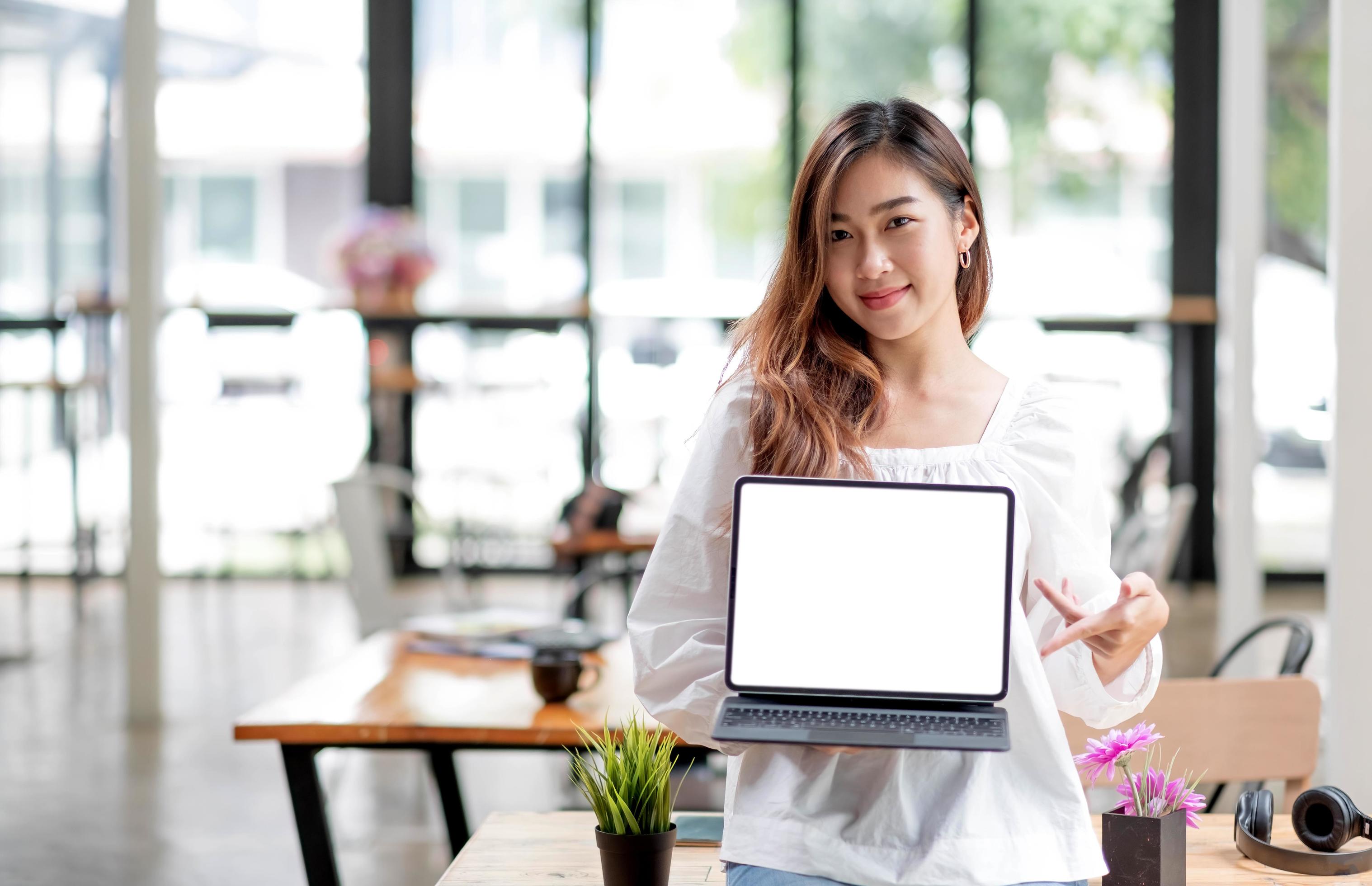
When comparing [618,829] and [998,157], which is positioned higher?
[998,157]

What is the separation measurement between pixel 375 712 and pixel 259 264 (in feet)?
19.7

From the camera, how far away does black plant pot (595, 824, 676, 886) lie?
1480 mm

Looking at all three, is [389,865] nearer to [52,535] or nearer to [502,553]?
[502,553]

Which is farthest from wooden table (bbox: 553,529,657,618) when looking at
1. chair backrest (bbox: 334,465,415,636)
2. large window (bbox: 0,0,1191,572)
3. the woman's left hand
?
large window (bbox: 0,0,1191,572)

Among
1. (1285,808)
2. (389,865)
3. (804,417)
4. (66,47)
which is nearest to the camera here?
(804,417)

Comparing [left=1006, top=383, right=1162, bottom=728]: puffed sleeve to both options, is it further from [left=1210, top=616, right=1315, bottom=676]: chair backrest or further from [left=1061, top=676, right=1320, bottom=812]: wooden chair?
[left=1210, top=616, right=1315, bottom=676]: chair backrest

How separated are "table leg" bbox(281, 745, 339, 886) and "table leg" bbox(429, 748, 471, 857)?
13.2 inches

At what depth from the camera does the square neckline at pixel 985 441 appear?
1463 mm

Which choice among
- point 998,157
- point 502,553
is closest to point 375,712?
point 502,553

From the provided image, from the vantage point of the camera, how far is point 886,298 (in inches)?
58.0

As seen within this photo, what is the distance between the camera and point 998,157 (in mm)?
7379

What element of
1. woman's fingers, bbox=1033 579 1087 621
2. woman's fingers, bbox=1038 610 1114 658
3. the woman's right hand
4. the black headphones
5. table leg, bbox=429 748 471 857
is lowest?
table leg, bbox=429 748 471 857

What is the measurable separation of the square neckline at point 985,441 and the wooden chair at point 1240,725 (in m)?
0.76

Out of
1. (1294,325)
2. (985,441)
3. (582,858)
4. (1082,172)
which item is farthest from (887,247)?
(1082,172)
